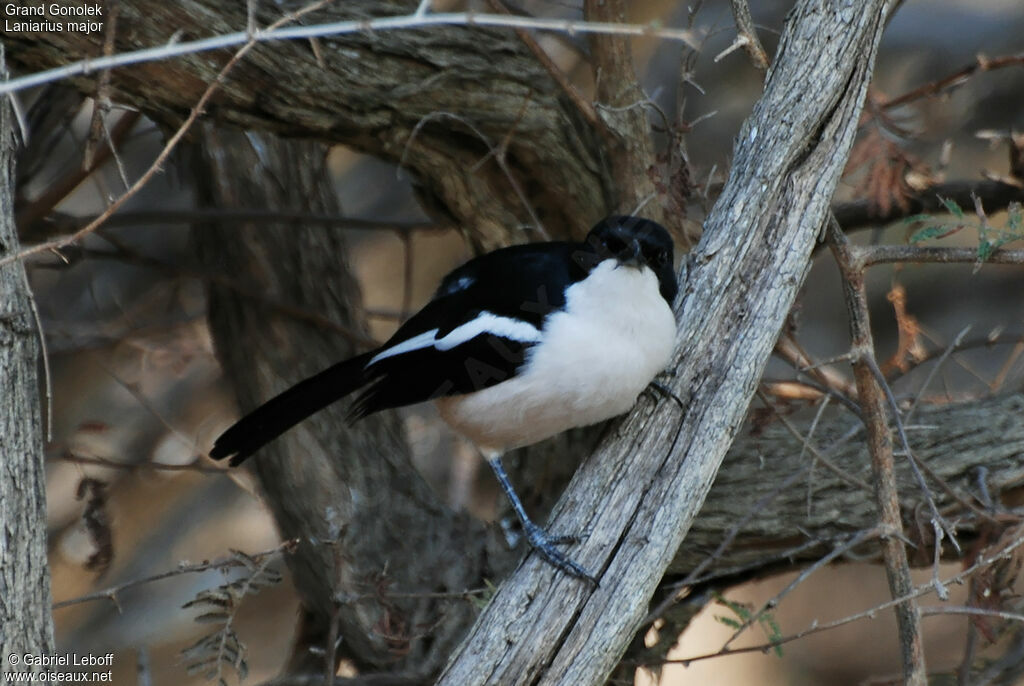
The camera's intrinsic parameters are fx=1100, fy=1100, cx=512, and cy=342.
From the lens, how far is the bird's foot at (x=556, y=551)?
2.38 m

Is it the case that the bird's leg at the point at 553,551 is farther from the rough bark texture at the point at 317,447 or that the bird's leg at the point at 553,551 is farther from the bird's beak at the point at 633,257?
the rough bark texture at the point at 317,447

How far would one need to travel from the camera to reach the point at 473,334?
276 cm

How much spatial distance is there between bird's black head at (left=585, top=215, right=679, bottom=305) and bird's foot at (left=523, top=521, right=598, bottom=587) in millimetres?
643

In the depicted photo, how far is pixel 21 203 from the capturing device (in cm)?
379

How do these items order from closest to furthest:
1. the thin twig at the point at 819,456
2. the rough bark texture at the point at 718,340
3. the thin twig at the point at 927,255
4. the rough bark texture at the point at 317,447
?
the rough bark texture at the point at 718,340 < the thin twig at the point at 927,255 < the thin twig at the point at 819,456 < the rough bark texture at the point at 317,447

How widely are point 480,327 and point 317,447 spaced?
1154 mm

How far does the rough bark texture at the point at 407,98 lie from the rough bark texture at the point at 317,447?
512mm

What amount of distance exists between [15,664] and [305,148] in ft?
7.70

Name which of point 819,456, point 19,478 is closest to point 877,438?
point 819,456

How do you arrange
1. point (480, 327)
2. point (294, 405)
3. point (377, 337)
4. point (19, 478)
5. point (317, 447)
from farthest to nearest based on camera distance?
point (377, 337), point (317, 447), point (294, 405), point (480, 327), point (19, 478)

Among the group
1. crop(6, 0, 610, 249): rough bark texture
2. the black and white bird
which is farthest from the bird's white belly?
crop(6, 0, 610, 249): rough bark texture

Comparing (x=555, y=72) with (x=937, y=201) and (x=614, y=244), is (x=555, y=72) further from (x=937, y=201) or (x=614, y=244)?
(x=937, y=201)

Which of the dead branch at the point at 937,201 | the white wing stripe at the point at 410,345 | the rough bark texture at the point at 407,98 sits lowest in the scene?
the white wing stripe at the point at 410,345

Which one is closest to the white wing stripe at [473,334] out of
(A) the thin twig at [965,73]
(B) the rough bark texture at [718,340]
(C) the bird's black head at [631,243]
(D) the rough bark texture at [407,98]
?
(C) the bird's black head at [631,243]
